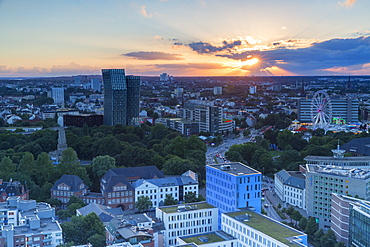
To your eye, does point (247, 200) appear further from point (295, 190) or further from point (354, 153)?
point (354, 153)

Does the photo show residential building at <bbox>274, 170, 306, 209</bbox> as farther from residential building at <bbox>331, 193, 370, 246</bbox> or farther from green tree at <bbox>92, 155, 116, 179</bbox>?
green tree at <bbox>92, 155, 116, 179</bbox>

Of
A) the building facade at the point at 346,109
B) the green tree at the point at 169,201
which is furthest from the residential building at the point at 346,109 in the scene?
the green tree at the point at 169,201

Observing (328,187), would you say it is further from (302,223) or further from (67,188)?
(67,188)

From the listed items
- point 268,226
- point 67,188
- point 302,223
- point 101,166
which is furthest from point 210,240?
point 101,166

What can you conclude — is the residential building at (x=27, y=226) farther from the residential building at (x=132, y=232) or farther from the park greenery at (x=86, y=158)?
the park greenery at (x=86, y=158)

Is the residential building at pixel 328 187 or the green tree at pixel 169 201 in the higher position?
the residential building at pixel 328 187
